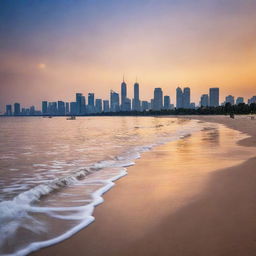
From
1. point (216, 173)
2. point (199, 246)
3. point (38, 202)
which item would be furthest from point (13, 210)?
point (216, 173)

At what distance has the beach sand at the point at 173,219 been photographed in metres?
3.37

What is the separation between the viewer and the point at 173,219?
4.31 m

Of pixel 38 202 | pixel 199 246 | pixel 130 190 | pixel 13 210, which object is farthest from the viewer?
pixel 130 190

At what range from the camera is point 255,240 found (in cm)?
341

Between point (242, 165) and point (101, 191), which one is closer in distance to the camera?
point (101, 191)

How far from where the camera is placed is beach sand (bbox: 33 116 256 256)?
337 cm

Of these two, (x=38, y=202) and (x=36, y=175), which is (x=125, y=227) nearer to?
(x=38, y=202)

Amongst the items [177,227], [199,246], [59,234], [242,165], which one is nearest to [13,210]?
[59,234]

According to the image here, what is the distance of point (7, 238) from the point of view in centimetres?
388

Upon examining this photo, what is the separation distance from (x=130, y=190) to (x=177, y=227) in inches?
97.8

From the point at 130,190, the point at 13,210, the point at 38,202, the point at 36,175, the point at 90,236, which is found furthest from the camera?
the point at 36,175

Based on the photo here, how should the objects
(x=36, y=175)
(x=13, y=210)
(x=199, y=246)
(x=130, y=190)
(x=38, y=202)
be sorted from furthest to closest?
(x=36, y=175) → (x=130, y=190) → (x=38, y=202) → (x=13, y=210) → (x=199, y=246)

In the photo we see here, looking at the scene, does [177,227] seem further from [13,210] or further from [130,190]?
[13,210]

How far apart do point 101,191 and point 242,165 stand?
5.58 m
